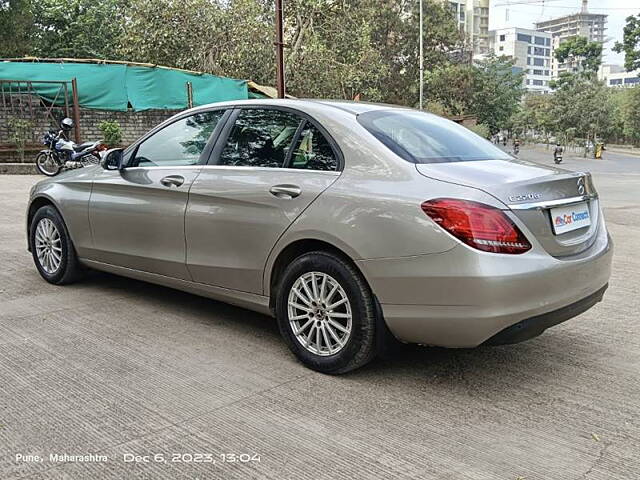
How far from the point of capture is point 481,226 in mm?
3027

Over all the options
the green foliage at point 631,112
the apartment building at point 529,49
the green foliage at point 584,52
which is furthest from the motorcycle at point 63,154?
the apartment building at point 529,49

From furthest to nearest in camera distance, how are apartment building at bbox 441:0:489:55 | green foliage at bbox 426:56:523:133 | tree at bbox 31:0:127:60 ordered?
apartment building at bbox 441:0:489:55 → green foliage at bbox 426:56:523:133 → tree at bbox 31:0:127:60

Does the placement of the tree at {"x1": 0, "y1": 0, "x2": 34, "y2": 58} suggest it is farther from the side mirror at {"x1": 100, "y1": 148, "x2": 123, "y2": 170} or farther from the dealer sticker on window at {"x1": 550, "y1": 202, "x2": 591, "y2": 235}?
the dealer sticker on window at {"x1": 550, "y1": 202, "x2": 591, "y2": 235}

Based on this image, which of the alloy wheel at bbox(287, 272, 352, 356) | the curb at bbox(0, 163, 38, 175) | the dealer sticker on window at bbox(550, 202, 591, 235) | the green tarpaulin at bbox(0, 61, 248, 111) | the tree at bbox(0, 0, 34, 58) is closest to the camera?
the dealer sticker on window at bbox(550, 202, 591, 235)

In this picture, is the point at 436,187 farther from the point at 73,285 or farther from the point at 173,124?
the point at 73,285

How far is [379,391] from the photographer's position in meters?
3.34

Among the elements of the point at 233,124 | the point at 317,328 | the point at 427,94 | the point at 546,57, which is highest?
the point at 546,57

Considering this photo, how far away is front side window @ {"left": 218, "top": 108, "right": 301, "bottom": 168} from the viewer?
3881mm

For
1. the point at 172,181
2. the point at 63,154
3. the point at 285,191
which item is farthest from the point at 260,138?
the point at 63,154

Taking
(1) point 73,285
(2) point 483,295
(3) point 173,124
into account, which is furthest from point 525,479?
(1) point 73,285

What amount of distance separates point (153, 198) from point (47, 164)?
486 inches

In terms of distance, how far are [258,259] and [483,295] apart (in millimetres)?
1399

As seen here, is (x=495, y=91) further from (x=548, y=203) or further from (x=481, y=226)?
(x=481, y=226)

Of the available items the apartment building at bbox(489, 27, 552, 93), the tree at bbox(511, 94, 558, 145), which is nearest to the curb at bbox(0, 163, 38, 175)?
the tree at bbox(511, 94, 558, 145)
